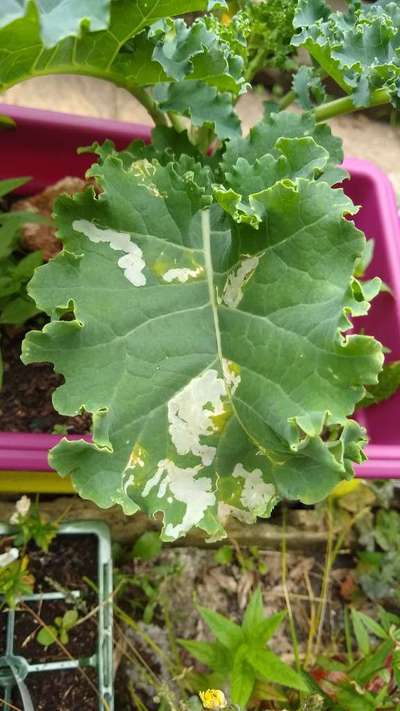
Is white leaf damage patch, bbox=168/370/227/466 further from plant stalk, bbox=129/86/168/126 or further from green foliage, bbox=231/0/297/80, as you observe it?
green foliage, bbox=231/0/297/80

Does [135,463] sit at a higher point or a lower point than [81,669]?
higher

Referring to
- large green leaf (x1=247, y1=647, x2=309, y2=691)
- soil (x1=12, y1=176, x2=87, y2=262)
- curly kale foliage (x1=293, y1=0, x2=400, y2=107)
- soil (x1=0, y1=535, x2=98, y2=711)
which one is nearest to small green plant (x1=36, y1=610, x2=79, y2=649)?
soil (x1=0, y1=535, x2=98, y2=711)

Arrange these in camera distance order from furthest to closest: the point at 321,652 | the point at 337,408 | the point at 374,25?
the point at 321,652 < the point at 374,25 < the point at 337,408

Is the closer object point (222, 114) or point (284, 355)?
point (284, 355)

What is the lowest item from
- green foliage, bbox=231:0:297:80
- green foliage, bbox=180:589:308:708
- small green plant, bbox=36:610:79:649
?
small green plant, bbox=36:610:79:649

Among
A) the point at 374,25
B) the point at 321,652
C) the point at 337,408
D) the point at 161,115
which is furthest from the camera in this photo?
the point at 321,652

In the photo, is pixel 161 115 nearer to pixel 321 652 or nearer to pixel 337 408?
pixel 337 408

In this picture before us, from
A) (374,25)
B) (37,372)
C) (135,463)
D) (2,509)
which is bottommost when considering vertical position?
(2,509)

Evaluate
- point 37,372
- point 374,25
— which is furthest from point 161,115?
point 37,372
